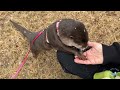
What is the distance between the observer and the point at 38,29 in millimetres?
3061

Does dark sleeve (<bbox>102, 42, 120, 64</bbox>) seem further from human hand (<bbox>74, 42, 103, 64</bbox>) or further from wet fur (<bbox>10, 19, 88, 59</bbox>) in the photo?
wet fur (<bbox>10, 19, 88, 59</bbox>)

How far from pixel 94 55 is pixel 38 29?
85 cm

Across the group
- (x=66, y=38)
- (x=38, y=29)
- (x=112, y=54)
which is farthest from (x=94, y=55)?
(x=38, y=29)

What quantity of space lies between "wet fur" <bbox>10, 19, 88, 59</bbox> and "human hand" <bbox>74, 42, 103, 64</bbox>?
0.19ft

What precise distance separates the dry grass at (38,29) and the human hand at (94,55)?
36cm

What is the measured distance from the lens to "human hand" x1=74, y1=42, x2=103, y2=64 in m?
2.39

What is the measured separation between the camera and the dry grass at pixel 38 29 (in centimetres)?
284

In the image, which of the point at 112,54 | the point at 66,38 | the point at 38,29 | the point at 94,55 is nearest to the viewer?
the point at 66,38

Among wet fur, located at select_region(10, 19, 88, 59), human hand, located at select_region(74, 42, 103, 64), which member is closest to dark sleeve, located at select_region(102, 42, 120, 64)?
human hand, located at select_region(74, 42, 103, 64)

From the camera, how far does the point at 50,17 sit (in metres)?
3.12

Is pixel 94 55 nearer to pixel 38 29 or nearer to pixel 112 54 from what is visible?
pixel 112 54
